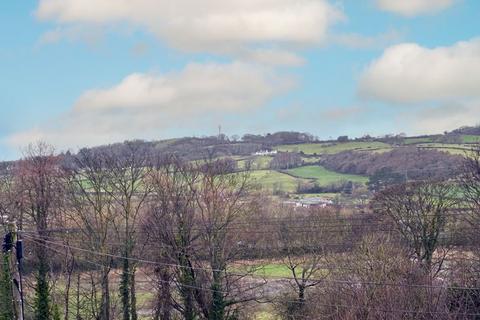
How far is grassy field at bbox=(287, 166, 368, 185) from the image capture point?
8617 cm

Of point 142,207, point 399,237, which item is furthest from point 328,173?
point 142,207

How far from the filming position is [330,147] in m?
111

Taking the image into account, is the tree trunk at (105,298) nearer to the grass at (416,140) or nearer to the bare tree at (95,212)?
the bare tree at (95,212)

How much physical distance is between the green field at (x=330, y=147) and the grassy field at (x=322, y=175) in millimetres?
8215

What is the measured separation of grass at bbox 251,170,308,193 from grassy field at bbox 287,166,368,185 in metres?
2.46

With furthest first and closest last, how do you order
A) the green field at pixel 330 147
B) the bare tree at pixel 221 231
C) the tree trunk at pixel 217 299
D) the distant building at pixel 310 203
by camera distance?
the green field at pixel 330 147, the distant building at pixel 310 203, the bare tree at pixel 221 231, the tree trunk at pixel 217 299

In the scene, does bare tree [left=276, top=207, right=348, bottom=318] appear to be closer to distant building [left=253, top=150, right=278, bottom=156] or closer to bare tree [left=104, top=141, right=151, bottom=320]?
bare tree [left=104, top=141, right=151, bottom=320]

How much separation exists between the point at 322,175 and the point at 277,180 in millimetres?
8313

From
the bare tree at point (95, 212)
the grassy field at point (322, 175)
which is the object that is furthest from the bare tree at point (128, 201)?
the grassy field at point (322, 175)

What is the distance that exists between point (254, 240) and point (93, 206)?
1042cm

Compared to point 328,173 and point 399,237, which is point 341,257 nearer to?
point 399,237

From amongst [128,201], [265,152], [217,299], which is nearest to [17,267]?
[217,299]

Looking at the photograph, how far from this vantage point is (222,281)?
1341 inches

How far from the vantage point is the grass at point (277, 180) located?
8362cm
